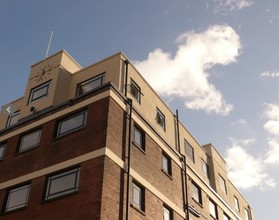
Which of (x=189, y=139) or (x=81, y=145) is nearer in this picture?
(x=81, y=145)

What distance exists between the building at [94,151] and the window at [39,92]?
9cm

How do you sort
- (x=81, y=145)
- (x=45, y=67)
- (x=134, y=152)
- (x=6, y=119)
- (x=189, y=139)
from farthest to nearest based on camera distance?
1. (x=189, y=139)
2. (x=6, y=119)
3. (x=45, y=67)
4. (x=134, y=152)
5. (x=81, y=145)

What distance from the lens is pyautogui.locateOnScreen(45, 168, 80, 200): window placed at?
19197 millimetres

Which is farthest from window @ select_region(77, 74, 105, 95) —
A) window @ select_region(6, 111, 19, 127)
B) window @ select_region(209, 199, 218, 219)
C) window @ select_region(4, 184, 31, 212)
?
window @ select_region(209, 199, 218, 219)

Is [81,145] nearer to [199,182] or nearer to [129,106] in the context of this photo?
[129,106]

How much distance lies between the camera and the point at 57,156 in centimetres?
2081

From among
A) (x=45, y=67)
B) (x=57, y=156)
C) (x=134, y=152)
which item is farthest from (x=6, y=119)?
(x=134, y=152)

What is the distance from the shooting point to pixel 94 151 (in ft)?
63.9

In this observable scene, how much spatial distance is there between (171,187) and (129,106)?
20.0 ft

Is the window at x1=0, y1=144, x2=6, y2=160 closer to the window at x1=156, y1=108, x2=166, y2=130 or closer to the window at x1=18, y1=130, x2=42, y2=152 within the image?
the window at x1=18, y1=130, x2=42, y2=152

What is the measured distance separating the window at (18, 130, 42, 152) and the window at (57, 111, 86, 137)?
1.63m

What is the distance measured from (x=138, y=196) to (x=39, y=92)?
1000cm

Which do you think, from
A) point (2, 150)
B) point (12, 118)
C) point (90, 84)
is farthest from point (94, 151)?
point (12, 118)

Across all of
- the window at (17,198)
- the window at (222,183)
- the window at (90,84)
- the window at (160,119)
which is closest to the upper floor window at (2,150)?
the window at (17,198)
